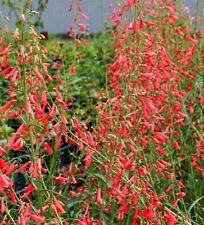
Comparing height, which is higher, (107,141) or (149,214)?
(107,141)

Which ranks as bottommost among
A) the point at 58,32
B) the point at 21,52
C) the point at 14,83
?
the point at 58,32

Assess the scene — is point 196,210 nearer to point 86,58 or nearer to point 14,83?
point 14,83

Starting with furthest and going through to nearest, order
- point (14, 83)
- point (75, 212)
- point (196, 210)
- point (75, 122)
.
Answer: point (196, 210) < point (75, 212) < point (75, 122) < point (14, 83)

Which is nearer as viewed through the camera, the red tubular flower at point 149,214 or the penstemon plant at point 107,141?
the penstemon plant at point 107,141

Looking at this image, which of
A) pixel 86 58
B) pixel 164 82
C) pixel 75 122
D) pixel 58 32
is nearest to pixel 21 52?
pixel 75 122

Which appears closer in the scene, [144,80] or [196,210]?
[144,80]

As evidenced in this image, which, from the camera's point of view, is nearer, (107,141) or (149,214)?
(149,214)

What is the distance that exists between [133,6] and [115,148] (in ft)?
2.99

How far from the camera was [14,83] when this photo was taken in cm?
280

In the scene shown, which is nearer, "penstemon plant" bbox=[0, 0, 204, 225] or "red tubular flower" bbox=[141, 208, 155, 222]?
"penstemon plant" bbox=[0, 0, 204, 225]

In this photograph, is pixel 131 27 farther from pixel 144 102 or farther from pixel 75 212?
pixel 75 212

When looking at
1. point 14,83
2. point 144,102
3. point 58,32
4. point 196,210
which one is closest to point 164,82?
point 196,210

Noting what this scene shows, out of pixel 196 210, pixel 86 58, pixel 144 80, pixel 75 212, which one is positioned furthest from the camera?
pixel 86 58

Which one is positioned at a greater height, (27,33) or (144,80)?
(27,33)
